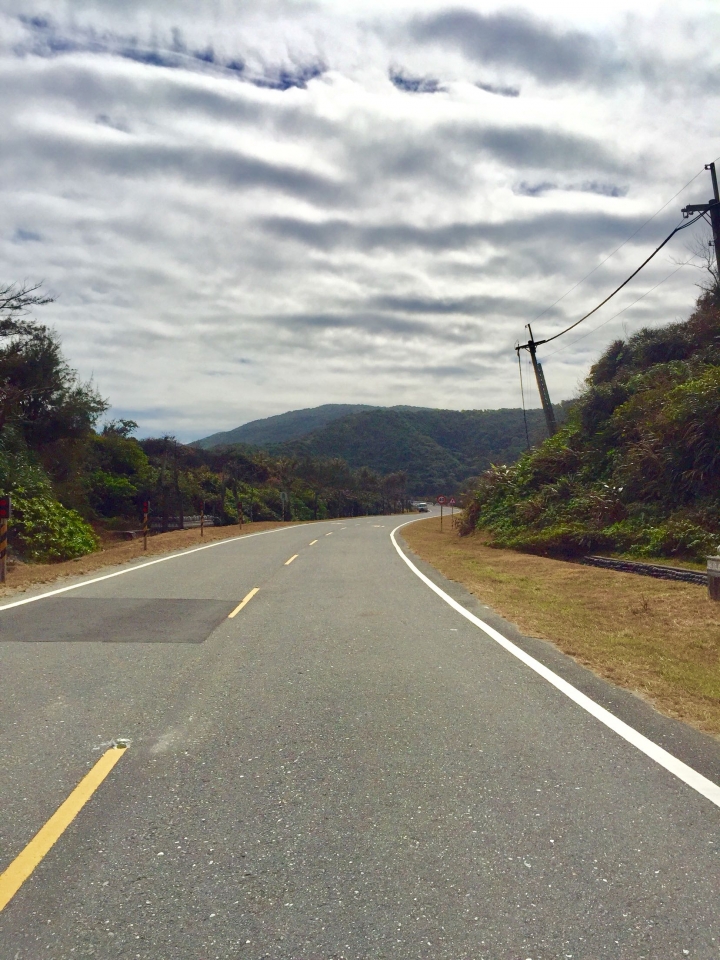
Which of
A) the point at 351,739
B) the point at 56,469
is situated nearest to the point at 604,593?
the point at 351,739

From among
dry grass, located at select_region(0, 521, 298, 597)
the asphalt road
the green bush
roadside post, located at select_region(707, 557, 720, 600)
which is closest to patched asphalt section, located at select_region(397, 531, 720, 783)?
the asphalt road

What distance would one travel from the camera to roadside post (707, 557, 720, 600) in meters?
11.3

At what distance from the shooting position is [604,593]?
13203 mm

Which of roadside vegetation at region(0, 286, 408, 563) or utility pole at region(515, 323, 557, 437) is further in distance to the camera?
utility pole at region(515, 323, 557, 437)

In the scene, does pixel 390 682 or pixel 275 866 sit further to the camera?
pixel 390 682

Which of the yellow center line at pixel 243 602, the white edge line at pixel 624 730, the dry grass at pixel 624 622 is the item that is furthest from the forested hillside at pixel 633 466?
the yellow center line at pixel 243 602

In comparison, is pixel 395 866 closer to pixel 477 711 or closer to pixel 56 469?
pixel 477 711

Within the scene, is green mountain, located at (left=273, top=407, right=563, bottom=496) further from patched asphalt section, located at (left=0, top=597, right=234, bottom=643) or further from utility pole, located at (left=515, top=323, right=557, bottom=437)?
patched asphalt section, located at (left=0, top=597, right=234, bottom=643)

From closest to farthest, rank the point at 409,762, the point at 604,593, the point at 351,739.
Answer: the point at 409,762 → the point at 351,739 → the point at 604,593

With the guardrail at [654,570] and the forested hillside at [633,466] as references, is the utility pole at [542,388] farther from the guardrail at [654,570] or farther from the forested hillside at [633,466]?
the guardrail at [654,570]

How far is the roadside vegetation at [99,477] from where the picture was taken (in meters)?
23.6

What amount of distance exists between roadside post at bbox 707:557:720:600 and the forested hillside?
337 centimetres

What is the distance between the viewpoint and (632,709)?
5770 mm

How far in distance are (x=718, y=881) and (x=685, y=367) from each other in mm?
23012
